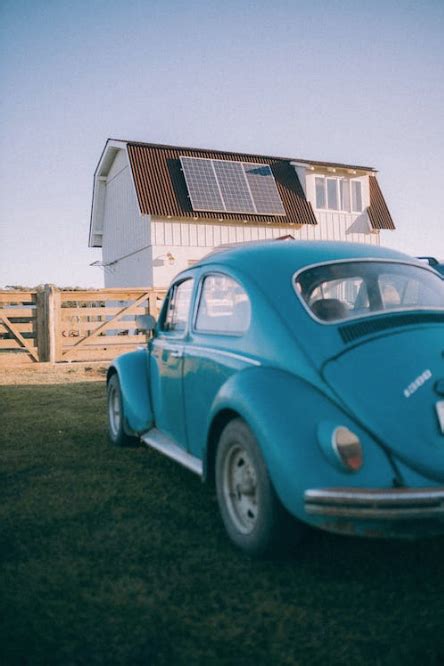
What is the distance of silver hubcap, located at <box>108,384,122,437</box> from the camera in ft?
18.2

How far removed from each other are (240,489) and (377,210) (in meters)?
21.7

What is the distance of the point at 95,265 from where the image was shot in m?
26.6

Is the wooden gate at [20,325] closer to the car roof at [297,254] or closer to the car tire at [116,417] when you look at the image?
the car tire at [116,417]

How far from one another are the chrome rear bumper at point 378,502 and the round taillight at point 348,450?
0.11 metres

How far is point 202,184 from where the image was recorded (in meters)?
20.0

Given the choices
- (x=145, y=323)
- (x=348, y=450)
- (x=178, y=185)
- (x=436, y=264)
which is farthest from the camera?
(x=178, y=185)

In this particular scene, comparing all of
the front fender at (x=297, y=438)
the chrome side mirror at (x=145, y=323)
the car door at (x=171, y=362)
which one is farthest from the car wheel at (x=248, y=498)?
the chrome side mirror at (x=145, y=323)

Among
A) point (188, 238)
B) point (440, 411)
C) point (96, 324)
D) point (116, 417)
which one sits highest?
point (188, 238)

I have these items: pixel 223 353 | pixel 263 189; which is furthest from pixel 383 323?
pixel 263 189

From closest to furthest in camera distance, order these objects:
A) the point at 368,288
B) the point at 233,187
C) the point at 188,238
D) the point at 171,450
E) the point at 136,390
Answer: the point at 368,288 < the point at 171,450 < the point at 136,390 < the point at 188,238 < the point at 233,187

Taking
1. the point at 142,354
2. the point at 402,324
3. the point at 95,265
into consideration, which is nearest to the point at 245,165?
the point at 95,265

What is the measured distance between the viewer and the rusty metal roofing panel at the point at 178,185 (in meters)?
19.4

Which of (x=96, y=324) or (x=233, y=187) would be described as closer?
(x=96, y=324)

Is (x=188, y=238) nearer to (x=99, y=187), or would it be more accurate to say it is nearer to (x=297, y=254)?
(x=99, y=187)
